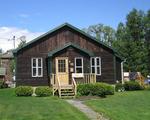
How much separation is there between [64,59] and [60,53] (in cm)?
64

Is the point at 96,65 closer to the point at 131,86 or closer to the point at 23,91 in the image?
the point at 131,86

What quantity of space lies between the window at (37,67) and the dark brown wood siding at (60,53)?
0.96 feet

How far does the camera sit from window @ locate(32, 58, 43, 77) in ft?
125

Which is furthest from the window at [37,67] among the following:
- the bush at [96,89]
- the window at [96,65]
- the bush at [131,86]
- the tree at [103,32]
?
the tree at [103,32]

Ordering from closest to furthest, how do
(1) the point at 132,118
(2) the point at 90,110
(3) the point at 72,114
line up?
1. (1) the point at 132,118
2. (3) the point at 72,114
3. (2) the point at 90,110

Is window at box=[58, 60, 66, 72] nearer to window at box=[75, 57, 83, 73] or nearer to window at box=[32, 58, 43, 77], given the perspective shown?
window at box=[75, 57, 83, 73]

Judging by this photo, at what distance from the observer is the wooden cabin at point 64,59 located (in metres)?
37.3

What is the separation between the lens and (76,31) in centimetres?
3931

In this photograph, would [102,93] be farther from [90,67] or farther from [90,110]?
[90,110]

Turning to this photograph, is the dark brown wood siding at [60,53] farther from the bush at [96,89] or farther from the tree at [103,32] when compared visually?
the tree at [103,32]

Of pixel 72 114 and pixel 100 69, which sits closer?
pixel 72 114

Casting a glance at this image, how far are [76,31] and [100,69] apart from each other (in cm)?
417

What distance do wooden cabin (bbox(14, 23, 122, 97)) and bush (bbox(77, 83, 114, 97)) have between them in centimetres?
379

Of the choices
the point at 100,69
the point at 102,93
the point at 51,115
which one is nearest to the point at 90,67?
the point at 100,69
